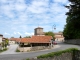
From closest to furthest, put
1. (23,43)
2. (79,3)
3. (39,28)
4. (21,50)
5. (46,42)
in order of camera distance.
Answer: (79,3) < (21,50) < (46,42) < (23,43) < (39,28)

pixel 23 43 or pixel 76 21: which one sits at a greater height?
pixel 76 21

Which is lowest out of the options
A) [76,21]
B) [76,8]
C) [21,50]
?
[21,50]

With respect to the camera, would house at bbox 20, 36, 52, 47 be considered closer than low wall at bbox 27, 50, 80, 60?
No

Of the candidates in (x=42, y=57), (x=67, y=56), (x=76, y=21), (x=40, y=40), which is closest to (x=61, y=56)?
(x=67, y=56)

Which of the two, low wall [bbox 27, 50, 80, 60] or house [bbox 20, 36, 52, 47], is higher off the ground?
house [bbox 20, 36, 52, 47]

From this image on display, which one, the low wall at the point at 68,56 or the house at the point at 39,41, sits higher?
the house at the point at 39,41

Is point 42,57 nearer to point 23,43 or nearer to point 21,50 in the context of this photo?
point 21,50

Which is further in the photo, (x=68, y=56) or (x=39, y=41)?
(x=39, y=41)

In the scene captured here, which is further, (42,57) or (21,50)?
(21,50)

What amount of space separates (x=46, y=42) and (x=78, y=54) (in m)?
37.4

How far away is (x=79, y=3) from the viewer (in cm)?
2939

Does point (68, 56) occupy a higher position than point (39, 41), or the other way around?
point (39, 41)

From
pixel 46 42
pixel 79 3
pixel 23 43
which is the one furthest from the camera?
pixel 23 43

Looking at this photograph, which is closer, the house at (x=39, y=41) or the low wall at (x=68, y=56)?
the low wall at (x=68, y=56)
